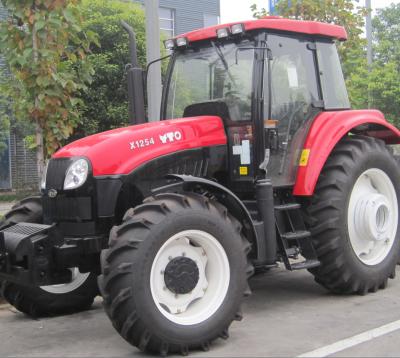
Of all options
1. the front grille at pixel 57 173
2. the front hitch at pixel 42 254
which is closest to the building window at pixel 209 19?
the front grille at pixel 57 173

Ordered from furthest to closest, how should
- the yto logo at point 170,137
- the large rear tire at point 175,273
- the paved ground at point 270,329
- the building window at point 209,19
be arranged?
the building window at point 209,19 < the yto logo at point 170,137 < the paved ground at point 270,329 < the large rear tire at point 175,273

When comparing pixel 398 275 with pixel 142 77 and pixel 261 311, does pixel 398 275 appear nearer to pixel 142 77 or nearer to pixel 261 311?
pixel 261 311

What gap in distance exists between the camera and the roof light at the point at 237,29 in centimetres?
567

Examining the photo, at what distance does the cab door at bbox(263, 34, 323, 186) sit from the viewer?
5762mm

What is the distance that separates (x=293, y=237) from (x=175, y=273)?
1.44m

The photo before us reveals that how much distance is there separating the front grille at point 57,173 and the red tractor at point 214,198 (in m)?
0.02

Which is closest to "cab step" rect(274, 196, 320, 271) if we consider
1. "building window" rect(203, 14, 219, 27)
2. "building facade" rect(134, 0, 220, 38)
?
"building facade" rect(134, 0, 220, 38)

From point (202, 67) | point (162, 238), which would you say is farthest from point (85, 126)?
point (162, 238)

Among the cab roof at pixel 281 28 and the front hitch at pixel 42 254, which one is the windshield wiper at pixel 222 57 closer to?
the cab roof at pixel 281 28

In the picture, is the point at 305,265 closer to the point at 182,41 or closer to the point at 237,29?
the point at 237,29

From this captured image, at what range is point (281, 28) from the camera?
589 cm

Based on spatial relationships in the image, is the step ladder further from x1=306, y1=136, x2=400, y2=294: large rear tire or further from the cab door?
the cab door

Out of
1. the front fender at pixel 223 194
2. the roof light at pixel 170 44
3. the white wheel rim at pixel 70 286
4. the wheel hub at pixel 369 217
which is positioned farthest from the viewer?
the roof light at pixel 170 44

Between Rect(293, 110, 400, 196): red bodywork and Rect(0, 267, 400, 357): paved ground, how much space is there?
1.12m
